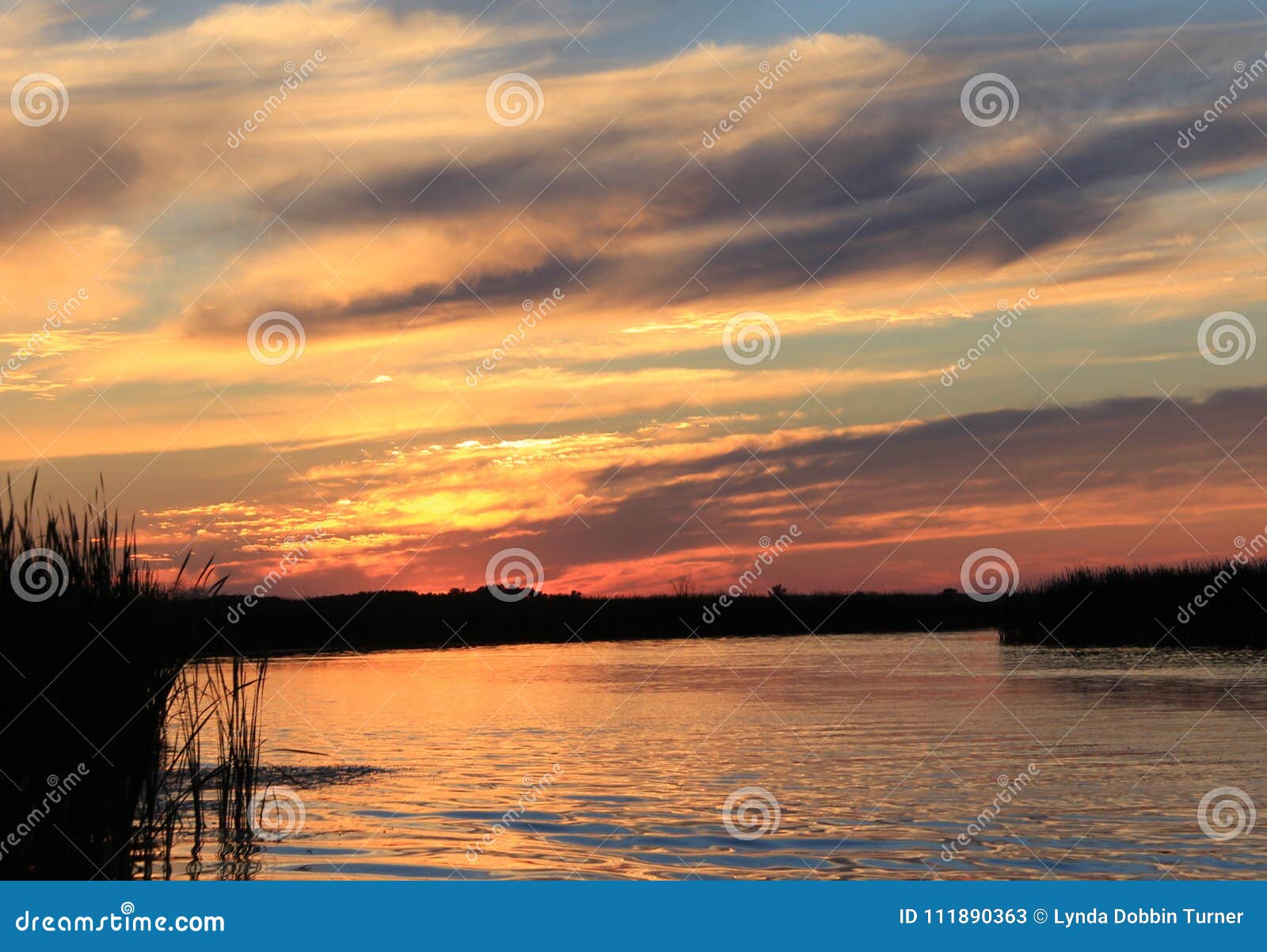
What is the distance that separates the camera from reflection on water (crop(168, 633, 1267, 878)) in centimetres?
1180

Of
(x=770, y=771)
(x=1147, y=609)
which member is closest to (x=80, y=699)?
(x=770, y=771)

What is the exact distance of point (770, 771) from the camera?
55.1ft

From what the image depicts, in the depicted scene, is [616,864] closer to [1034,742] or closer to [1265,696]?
[1034,742]

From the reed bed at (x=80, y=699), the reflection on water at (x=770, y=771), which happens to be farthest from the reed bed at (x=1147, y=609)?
the reed bed at (x=80, y=699)

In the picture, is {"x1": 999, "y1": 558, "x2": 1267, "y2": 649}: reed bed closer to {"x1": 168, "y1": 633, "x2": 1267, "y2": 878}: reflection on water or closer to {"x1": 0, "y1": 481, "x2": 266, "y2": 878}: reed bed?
{"x1": 168, "y1": 633, "x2": 1267, "y2": 878}: reflection on water

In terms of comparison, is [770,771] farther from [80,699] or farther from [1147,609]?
[1147,609]

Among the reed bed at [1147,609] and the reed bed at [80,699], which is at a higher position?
the reed bed at [1147,609]

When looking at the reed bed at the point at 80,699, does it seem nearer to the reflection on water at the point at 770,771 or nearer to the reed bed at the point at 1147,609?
the reflection on water at the point at 770,771

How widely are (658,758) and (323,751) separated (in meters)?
5.35

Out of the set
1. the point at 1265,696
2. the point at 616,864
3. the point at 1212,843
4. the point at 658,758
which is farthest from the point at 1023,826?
the point at 1265,696

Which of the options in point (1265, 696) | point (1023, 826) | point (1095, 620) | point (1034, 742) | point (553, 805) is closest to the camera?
point (1023, 826)

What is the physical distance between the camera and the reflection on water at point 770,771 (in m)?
11.8

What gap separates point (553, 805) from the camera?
572 inches

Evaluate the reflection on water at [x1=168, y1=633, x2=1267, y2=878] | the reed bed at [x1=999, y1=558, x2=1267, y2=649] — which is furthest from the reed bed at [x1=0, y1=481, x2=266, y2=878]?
the reed bed at [x1=999, y1=558, x2=1267, y2=649]
